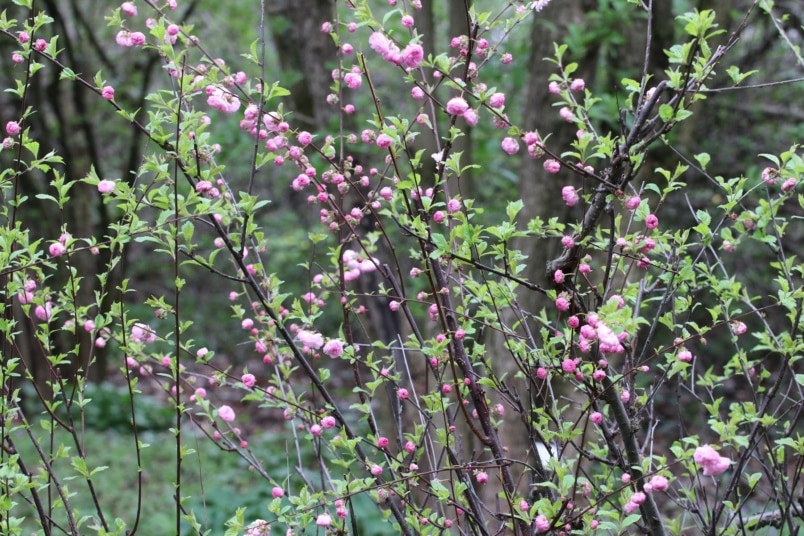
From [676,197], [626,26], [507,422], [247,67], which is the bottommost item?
[507,422]

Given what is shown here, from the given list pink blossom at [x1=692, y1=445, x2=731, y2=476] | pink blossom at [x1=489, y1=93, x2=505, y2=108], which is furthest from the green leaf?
pink blossom at [x1=692, y1=445, x2=731, y2=476]

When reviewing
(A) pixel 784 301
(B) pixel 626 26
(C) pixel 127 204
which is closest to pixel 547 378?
(A) pixel 784 301

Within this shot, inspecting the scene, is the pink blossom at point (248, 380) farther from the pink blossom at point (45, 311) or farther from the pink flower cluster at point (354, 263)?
the pink blossom at point (45, 311)

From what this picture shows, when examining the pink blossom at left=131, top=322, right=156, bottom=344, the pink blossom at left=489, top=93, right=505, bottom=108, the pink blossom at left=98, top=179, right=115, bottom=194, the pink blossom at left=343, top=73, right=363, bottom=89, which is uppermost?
the pink blossom at left=343, top=73, right=363, bottom=89

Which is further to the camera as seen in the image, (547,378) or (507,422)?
(507,422)

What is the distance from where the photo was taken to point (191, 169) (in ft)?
4.83

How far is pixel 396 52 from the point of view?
139 centimetres

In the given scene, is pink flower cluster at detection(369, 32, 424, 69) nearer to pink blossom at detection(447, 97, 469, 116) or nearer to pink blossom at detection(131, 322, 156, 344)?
pink blossom at detection(447, 97, 469, 116)

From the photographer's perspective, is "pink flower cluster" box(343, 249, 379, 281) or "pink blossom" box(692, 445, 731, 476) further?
"pink flower cluster" box(343, 249, 379, 281)

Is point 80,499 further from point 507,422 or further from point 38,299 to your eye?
point 38,299

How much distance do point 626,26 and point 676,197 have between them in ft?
7.08

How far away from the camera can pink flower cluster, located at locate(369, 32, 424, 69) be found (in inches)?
54.0

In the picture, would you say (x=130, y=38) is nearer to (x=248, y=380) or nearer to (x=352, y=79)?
(x=352, y=79)

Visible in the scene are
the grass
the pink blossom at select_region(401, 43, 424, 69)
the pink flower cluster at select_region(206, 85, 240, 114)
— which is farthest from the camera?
the grass
